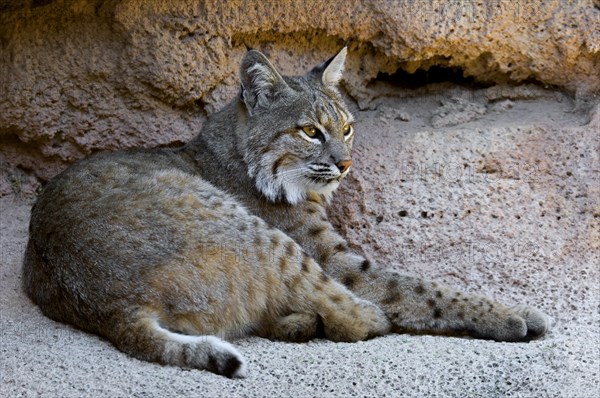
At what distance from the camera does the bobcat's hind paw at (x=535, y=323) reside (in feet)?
14.9

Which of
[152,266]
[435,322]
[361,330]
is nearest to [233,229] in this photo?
[152,266]

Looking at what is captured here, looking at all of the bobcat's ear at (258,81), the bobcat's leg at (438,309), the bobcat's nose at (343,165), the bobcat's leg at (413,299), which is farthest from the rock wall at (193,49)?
the bobcat's leg at (438,309)

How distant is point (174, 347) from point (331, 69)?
6.66 ft

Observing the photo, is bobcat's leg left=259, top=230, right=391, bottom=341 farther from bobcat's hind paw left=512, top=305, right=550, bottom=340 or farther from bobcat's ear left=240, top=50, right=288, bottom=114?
bobcat's ear left=240, top=50, right=288, bottom=114

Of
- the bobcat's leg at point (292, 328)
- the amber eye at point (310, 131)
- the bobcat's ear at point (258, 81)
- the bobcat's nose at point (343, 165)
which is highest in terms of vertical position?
the bobcat's ear at point (258, 81)

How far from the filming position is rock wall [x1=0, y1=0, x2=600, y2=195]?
5465 millimetres

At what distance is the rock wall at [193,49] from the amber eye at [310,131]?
0.90 meters

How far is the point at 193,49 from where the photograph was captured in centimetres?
554

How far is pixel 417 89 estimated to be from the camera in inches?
236

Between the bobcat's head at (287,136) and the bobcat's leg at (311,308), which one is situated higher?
the bobcat's head at (287,136)

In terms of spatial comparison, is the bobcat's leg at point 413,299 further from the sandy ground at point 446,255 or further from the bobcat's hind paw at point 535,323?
the sandy ground at point 446,255

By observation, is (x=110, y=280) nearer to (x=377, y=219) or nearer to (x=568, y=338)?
(x=377, y=219)

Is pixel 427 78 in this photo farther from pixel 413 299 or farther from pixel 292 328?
pixel 292 328

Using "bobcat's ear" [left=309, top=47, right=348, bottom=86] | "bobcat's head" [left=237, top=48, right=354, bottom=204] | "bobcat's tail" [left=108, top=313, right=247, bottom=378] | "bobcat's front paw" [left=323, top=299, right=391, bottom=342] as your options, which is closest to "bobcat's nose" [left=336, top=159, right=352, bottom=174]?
"bobcat's head" [left=237, top=48, right=354, bottom=204]
